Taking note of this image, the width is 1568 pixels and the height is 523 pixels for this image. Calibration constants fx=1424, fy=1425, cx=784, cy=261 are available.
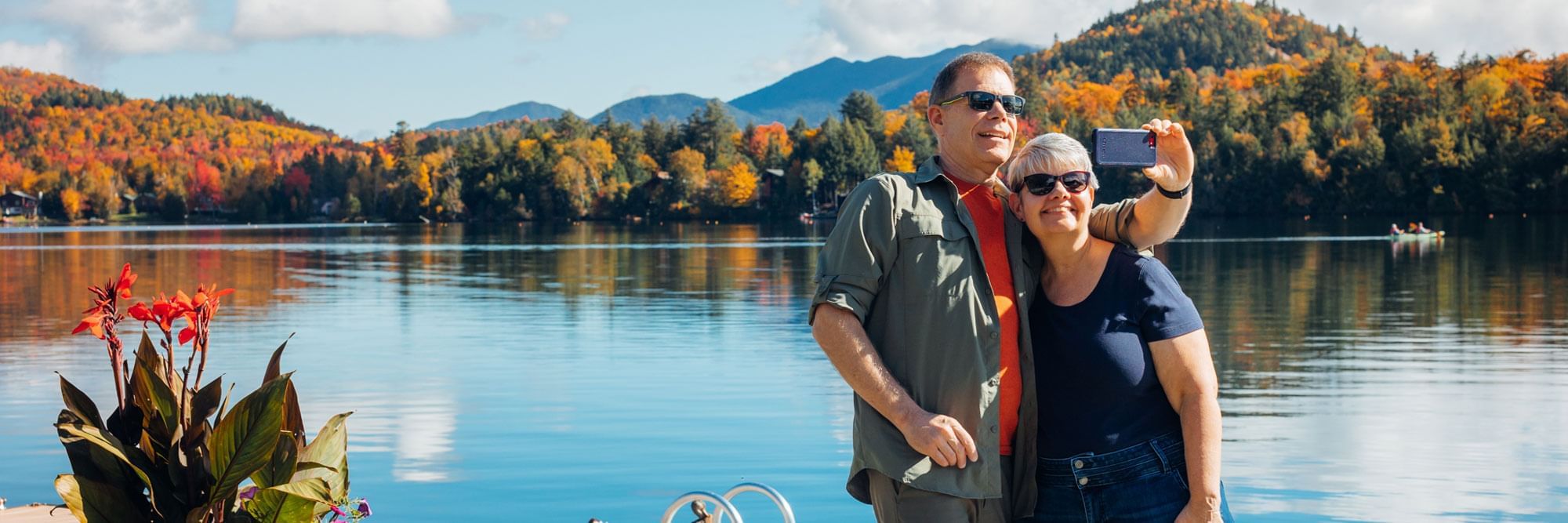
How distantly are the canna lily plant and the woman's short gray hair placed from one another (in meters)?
2.12

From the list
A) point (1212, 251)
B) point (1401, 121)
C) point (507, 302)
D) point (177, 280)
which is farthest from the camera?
point (1401, 121)

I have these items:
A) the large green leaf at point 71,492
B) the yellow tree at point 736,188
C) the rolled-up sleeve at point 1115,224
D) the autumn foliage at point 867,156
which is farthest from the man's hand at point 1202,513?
the yellow tree at point 736,188

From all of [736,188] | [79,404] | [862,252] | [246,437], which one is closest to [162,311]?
[79,404]

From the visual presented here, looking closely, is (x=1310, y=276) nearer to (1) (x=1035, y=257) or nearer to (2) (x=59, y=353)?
(2) (x=59, y=353)

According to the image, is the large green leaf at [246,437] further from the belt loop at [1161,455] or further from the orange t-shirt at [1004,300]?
the belt loop at [1161,455]

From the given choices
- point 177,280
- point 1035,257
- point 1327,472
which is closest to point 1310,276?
point 1327,472

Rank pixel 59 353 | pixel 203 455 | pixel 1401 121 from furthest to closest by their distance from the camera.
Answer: pixel 1401 121 < pixel 59 353 < pixel 203 455

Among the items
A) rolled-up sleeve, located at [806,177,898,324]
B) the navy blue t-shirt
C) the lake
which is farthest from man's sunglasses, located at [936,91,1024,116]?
the lake

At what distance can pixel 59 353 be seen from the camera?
58.8ft

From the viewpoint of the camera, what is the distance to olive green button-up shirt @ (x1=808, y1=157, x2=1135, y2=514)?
3666mm

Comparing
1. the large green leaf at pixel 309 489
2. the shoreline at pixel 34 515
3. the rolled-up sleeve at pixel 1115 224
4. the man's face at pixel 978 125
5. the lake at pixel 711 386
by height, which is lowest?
the lake at pixel 711 386

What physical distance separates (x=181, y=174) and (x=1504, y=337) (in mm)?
171134

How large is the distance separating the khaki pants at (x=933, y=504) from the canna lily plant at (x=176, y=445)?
1695mm

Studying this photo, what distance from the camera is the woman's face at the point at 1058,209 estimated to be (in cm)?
371
